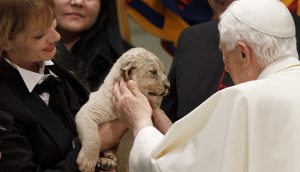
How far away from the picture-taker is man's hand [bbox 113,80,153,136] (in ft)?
7.19

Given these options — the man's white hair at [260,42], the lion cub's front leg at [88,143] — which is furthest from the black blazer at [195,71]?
the man's white hair at [260,42]

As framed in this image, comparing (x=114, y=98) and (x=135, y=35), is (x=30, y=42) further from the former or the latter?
(x=135, y=35)

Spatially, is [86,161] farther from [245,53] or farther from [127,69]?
[245,53]

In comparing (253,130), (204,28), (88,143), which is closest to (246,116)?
(253,130)

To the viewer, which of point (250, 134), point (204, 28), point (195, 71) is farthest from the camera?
point (204, 28)

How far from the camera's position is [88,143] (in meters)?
2.19

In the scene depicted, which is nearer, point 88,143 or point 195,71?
point 88,143

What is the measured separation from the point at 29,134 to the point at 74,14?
3.01ft

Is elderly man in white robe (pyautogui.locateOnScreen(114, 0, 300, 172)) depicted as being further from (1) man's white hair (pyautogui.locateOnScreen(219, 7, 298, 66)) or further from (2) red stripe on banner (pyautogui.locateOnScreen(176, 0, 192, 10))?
(2) red stripe on banner (pyautogui.locateOnScreen(176, 0, 192, 10))

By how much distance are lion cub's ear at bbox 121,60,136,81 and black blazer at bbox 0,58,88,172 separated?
10.7 inches

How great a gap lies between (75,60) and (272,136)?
130 centimetres

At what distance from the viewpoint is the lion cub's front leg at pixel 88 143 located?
7.18 feet

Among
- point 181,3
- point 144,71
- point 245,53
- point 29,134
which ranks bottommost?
point 181,3

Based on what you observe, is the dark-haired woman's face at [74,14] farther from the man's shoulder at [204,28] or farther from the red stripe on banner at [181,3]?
the red stripe on banner at [181,3]
